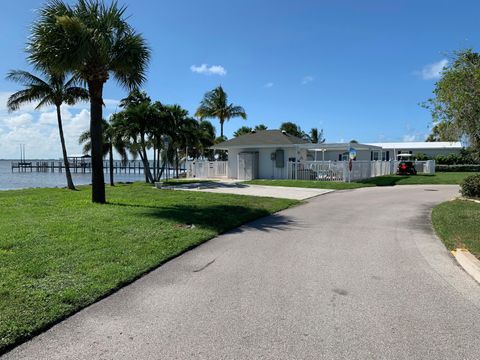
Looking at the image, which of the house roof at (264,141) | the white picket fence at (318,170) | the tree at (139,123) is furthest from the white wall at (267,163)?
the tree at (139,123)

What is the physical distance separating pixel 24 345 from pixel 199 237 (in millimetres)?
4822

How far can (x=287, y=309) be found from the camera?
15.5 ft

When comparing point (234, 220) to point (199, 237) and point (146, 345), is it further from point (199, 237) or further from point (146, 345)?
point (146, 345)

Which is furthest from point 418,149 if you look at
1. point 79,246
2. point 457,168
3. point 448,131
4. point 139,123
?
point 79,246

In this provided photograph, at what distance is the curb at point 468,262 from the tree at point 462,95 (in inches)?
166

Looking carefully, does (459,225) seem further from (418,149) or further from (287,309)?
(418,149)

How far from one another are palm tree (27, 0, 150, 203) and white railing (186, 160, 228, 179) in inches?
659

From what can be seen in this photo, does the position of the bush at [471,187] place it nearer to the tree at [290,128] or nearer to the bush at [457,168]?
the bush at [457,168]

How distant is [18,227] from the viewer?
A: 884cm

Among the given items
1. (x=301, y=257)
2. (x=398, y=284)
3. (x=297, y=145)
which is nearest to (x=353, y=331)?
(x=398, y=284)

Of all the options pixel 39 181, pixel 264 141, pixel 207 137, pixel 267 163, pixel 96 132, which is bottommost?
pixel 39 181

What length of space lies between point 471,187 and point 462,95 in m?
7.10

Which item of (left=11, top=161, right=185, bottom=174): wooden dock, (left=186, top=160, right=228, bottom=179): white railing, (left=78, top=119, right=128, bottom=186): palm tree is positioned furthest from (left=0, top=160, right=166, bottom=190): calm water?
(left=11, top=161, right=185, bottom=174): wooden dock

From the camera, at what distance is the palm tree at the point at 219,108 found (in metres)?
45.1
